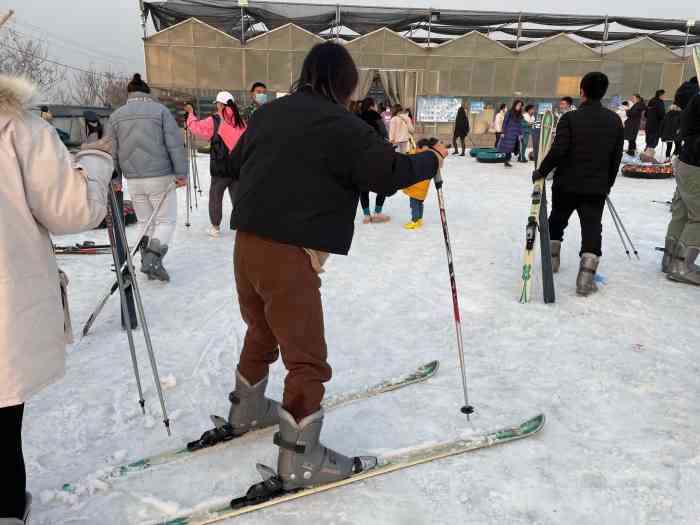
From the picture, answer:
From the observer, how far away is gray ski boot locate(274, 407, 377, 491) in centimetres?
199

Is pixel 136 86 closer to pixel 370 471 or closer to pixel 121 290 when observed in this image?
pixel 121 290

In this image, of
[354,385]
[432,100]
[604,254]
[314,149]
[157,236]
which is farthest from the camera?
[432,100]

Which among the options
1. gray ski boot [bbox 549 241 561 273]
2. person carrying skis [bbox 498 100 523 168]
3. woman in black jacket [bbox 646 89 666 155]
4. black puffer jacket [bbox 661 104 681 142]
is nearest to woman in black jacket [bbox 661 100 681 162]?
black puffer jacket [bbox 661 104 681 142]

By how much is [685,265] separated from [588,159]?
1580 millimetres

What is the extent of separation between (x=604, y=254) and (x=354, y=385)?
Answer: 415cm

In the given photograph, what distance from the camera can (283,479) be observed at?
2051 millimetres

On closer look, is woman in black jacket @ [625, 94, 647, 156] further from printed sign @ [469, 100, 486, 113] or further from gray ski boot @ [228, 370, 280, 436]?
gray ski boot @ [228, 370, 280, 436]

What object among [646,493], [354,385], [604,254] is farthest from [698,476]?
[604,254]

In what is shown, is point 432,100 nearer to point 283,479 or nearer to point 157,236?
point 157,236

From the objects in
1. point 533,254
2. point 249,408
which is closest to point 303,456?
point 249,408

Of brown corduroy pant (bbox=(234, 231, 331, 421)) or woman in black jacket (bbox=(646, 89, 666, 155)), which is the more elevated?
woman in black jacket (bbox=(646, 89, 666, 155))

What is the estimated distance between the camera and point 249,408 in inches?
94.6

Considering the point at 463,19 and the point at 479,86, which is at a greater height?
the point at 463,19

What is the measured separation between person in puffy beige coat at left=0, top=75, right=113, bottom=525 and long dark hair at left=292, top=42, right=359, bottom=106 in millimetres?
890
